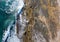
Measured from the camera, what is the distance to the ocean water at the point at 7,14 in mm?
919

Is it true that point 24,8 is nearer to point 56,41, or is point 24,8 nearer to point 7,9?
point 7,9

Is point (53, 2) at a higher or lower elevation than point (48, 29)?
higher

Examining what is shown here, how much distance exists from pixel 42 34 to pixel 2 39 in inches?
9.4

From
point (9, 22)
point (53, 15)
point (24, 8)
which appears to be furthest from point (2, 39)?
point (53, 15)

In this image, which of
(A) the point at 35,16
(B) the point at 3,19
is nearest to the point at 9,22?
(B) the point at 3,19

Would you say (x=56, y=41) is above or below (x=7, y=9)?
below

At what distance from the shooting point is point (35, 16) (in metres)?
0.99

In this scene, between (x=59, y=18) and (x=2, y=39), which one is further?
(x=59, y=18)

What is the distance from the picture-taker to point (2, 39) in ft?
2.98

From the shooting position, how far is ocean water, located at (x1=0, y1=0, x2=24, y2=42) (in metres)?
0.92

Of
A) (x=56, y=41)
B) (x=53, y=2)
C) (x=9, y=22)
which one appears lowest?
(x=56, y=41)

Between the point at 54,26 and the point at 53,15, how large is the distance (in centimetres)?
7

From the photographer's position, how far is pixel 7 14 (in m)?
0.94

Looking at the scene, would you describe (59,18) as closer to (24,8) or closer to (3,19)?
(24,8)
